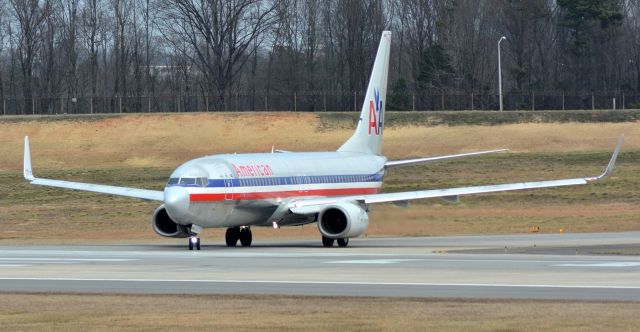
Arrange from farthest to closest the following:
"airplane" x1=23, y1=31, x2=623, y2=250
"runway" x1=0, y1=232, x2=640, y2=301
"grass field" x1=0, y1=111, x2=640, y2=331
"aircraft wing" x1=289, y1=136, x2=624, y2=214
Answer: "aircraft wing" x1=289, y1=136, x2=624, y2=214
"airplane" x1=23, y1=31, x2=623, y2=250
"runway" x1=0, y1=232, x2=640, y2=301
"grass field" x1=0, y1=111, x2=640, y2=331

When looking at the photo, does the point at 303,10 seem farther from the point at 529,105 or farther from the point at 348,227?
the point at 348,227

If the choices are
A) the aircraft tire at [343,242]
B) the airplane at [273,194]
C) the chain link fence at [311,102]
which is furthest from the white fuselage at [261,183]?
the chain link fence at [311,102]

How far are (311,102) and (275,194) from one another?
70306mm

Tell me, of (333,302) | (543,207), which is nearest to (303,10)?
(543,207)

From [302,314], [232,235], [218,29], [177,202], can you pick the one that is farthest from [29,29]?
[302,314]

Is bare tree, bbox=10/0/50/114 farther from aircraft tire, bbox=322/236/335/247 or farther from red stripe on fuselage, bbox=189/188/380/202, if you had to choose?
aircraft tire, bbox=322/236/335/247

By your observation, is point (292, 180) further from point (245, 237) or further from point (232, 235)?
point (232, 235)

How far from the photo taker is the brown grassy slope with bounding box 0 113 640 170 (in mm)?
87875

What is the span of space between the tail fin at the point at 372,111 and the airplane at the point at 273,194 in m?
1.44

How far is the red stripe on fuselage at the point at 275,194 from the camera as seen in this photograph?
141ft

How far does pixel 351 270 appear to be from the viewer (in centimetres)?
3266

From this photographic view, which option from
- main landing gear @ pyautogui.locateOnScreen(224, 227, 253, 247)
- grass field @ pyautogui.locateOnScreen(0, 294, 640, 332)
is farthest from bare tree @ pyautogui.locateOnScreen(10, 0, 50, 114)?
grass field @ pyautogui.locateOnScreen(0, 294, 640, 332)

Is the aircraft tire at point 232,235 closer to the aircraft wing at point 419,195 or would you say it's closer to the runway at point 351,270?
the runway at point 351,270

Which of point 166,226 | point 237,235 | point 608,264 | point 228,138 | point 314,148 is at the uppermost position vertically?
point 228,138
